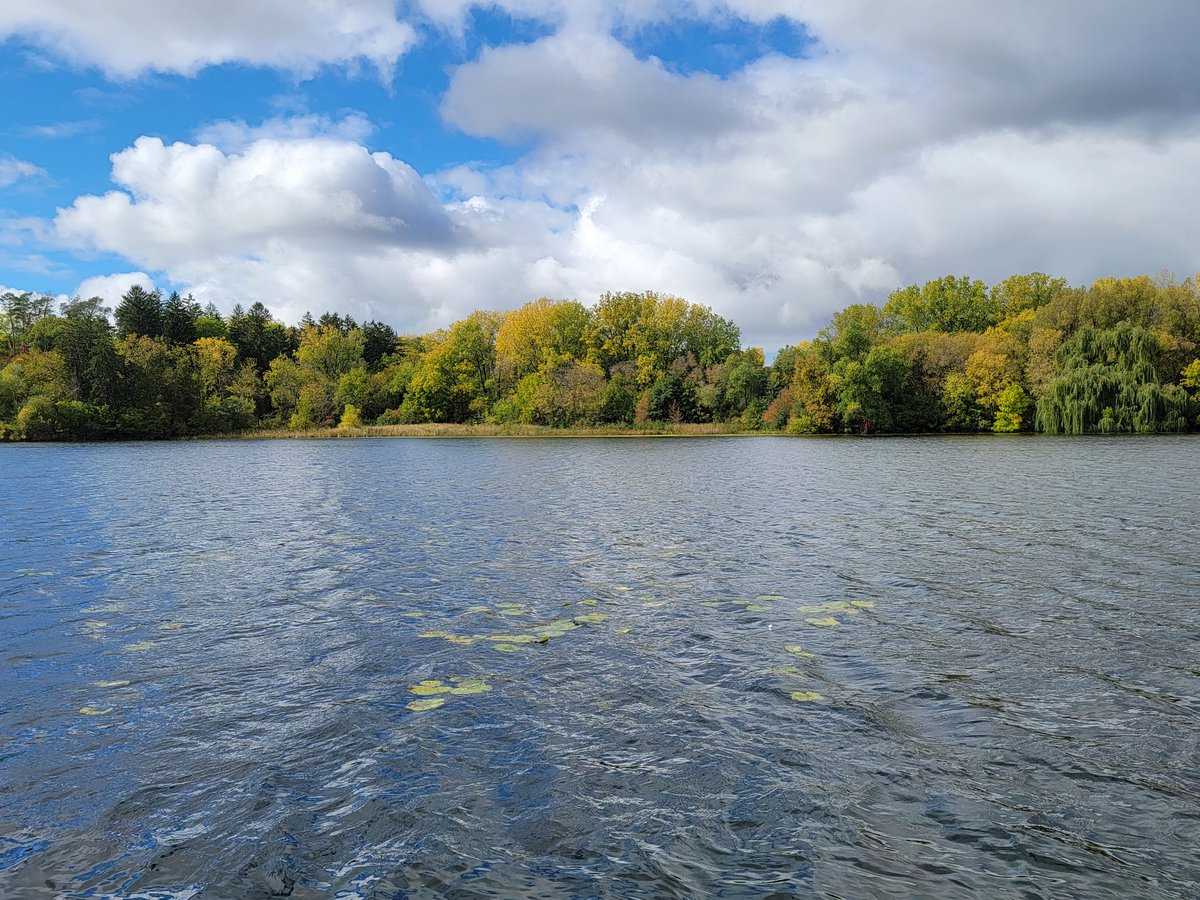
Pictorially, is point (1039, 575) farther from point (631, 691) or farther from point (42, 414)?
point (42, 414)

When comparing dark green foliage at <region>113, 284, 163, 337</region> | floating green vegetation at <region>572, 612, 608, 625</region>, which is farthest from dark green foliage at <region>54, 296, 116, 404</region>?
floating green vegetation at <region>572, 612, 608, 625</region>

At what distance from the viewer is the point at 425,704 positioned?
9312 mm

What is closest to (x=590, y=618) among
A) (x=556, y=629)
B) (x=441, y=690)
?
(x=556, y=629)

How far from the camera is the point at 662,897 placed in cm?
559

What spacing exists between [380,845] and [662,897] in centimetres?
234

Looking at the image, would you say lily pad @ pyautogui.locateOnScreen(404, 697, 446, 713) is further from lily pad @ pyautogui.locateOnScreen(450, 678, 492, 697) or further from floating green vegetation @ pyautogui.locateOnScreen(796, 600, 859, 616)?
floating green vegetation @ pyautogui.locateOnScreen(796, 600, 859, 616)

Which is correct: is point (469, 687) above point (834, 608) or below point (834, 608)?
below

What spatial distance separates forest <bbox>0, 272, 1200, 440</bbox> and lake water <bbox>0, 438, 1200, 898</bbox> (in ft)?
254

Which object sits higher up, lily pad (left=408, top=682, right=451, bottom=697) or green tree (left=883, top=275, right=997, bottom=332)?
green tree (left=883, top=275, right=997, bottom=332)

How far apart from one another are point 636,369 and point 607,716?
10685 centimetres

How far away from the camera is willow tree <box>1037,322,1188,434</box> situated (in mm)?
77125

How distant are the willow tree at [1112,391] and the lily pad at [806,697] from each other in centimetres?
8335

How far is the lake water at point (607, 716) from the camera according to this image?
602 centimetres

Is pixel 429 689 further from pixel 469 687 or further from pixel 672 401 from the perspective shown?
pixel 672 401
